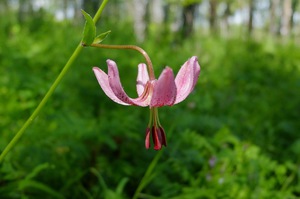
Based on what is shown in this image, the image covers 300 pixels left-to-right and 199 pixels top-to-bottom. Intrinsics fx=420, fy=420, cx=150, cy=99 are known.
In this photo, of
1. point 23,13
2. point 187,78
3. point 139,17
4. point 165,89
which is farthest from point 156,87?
point 23,13

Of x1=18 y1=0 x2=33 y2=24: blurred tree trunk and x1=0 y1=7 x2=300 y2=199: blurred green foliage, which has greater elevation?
x1=18 y1=0 x2=33 y2=24: blurred tree trunk

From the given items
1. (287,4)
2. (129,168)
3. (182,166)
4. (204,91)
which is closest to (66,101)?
(129,168)

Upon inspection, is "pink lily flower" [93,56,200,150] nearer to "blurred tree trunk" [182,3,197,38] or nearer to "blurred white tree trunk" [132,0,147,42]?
"blurred white tree trunk" [132,0,147,42]

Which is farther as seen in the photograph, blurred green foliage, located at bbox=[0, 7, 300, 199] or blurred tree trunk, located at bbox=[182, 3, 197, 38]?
blurred tree trunk, located at bbox=[182, 3, 197, 38]

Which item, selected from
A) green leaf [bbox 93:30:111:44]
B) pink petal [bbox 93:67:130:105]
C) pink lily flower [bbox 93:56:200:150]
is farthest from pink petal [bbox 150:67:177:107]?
green leaf [bbox 93:30:111:44]

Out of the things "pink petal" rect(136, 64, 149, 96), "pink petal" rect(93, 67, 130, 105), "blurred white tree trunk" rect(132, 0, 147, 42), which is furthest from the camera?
"blurred white tree trunk" rect(132, 0, 147, 42)

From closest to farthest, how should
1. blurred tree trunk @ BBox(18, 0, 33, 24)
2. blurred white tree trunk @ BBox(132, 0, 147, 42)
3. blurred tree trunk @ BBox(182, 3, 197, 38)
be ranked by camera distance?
A: 1. blurred tree trunk @ BBox(18, 0, 33, 24)
2. blurred white tree trunk @ BBox(132, 0, 147, 42)
3. blurred tree trunk @ BBox(182, 3, 197, 38)

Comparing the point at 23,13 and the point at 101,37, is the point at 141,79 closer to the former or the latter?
the point at 101,37

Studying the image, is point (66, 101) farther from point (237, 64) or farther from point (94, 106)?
point (237, 64)
